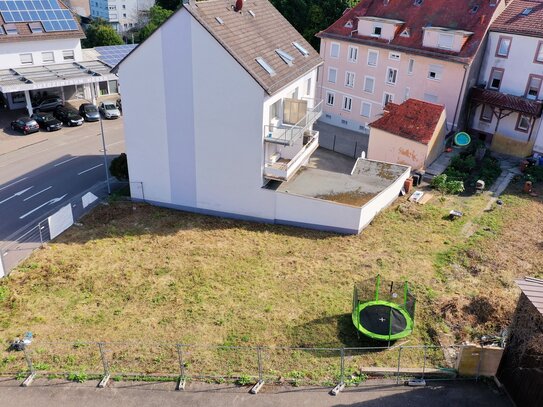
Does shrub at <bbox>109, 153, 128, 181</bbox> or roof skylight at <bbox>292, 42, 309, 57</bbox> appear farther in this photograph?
roof skylight at <bbox>292, 42, 309, 57</bbox>

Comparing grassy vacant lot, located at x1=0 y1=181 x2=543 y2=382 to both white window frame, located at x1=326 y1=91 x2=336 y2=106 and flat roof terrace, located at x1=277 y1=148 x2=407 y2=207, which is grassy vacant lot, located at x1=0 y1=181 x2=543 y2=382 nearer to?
flat roof terrace, located at x1=277 y1=148 x2=407 y2=207

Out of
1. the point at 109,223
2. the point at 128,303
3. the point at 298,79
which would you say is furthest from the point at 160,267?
the point at 298,79

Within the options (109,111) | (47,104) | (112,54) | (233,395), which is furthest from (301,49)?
(112,54)

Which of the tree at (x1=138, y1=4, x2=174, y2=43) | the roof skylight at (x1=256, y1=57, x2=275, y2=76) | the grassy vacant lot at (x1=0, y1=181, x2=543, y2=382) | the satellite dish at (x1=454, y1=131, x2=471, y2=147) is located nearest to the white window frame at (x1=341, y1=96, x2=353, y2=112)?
the satellite dish at (x1=454, y1=131, x2=471, y2=147)

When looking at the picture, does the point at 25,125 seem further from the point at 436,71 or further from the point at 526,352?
the point at 526,352

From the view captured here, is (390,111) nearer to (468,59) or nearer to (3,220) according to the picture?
(468,59)

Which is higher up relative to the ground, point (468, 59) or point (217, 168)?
point (468, 59)

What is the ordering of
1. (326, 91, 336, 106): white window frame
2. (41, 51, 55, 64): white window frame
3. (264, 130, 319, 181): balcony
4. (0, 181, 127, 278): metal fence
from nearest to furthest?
(0, 181, 127, 278): metal fence, (264, 130, 319, 181): balcony, (41, 51, 55, 64): white window frame, (326, 91, 336, 106): white window frame
